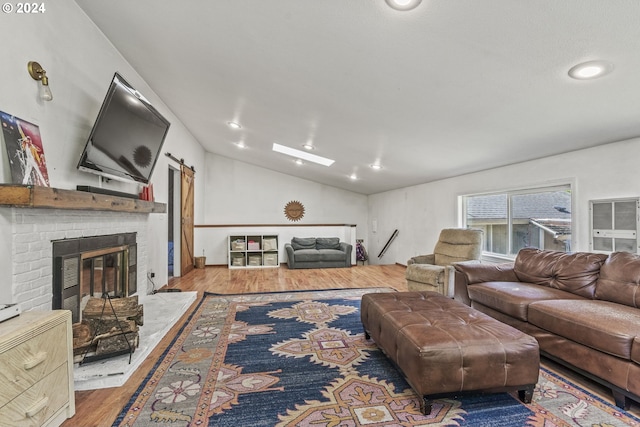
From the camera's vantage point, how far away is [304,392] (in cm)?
186

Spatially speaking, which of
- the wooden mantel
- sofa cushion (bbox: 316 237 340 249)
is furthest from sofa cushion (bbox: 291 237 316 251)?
the wooden mantel

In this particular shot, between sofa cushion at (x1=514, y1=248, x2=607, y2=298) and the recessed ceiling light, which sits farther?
sofa cushion at (x1=514, y1=248, x2=607, y2=298)

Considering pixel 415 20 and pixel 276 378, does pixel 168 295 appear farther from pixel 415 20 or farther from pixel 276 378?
pixel 415 20

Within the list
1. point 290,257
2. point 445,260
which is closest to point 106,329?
point 445,260

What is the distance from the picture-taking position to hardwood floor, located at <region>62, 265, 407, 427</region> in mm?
1702

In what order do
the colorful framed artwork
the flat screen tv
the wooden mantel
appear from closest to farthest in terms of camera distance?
the wooden mantel
the colorful framed artwork
the flat screen tv

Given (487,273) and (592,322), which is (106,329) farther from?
(487,273)

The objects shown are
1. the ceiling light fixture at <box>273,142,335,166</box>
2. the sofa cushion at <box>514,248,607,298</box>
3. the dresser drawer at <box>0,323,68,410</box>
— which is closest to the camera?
the dresser drawer at <box>0,323,68,410</box>

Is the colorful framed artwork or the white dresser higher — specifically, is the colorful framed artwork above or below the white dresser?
above

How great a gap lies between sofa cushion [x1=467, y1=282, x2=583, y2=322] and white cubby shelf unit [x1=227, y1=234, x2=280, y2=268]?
15.3 feet

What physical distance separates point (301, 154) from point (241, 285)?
263cm

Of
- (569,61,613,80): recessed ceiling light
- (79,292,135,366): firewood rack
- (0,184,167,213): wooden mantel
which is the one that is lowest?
(79,292,135,366): firewood rack

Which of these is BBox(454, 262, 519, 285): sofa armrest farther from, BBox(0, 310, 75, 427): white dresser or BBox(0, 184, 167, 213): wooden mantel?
BBox(0, 184, 167, 213): wooden mantel

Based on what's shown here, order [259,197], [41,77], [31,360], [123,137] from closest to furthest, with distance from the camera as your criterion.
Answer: [31,360] < [41,77] < [123,137] < [259,197]
